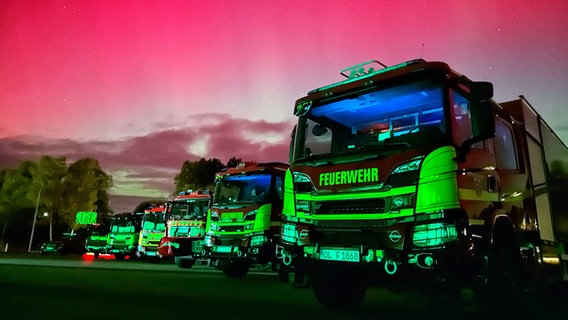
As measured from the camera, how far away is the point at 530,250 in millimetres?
6207

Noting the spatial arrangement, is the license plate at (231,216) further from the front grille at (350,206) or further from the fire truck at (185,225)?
the front grille at (350,206)

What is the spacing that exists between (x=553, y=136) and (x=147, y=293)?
26.4 feet

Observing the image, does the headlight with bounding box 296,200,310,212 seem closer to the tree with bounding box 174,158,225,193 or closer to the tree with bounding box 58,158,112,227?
the tree with bounding box 174,158,225,193

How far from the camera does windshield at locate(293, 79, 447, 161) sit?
519cm

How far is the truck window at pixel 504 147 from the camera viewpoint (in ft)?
19.6

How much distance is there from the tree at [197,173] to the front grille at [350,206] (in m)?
41.6

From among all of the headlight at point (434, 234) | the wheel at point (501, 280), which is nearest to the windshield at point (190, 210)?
the wheel at point (501, 280)

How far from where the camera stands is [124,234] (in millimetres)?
24766

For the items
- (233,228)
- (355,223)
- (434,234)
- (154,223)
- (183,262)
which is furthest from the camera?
(154,223)

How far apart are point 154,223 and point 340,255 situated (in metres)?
17.1

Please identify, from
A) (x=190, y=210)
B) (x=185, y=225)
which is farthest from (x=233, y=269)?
(x=190, y=210)

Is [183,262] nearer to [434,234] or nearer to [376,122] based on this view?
[376,122]

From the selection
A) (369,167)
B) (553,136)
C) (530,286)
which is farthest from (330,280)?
(553,136)

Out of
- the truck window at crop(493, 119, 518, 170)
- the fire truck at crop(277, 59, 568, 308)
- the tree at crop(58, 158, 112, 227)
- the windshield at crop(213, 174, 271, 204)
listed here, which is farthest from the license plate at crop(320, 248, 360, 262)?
the tree at crop(58, 158, 112, 227)
